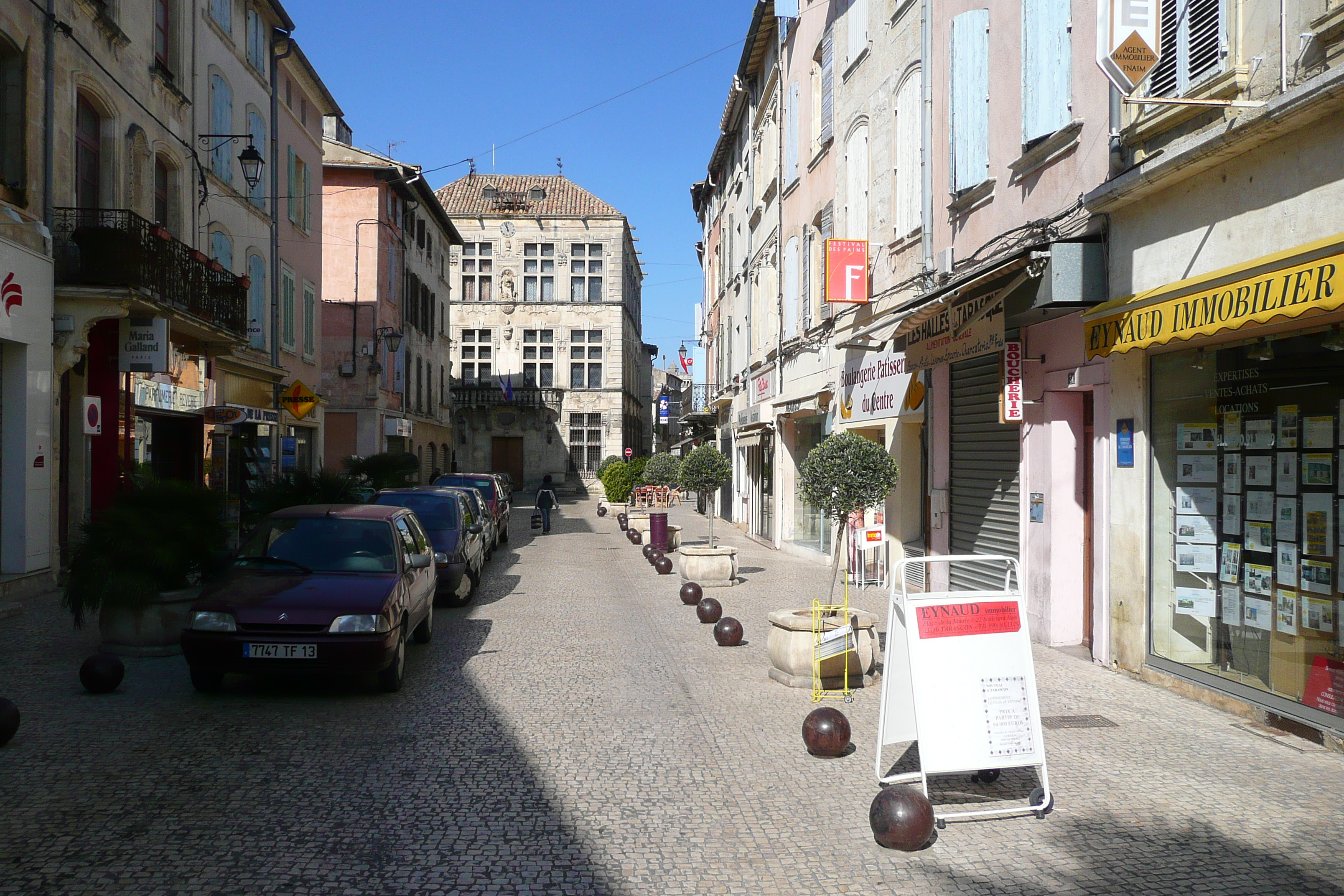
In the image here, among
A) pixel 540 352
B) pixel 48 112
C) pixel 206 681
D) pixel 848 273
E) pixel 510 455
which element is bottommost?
pixel 206 681

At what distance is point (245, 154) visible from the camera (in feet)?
61.2

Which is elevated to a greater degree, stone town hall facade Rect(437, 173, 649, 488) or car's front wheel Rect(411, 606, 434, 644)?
stone town hall facade Rect(437, 173, 649, 488)

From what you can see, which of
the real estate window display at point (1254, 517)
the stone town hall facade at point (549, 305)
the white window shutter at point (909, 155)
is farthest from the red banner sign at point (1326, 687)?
the stone town hall facade at point (549, 305)

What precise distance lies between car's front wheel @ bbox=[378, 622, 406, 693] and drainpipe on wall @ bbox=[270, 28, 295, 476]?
16.7 meters

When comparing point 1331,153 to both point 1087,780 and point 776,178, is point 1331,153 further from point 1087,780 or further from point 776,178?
point 776,178

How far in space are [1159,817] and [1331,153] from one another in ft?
13.6

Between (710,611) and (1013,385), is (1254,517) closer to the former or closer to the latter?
(1013,385)

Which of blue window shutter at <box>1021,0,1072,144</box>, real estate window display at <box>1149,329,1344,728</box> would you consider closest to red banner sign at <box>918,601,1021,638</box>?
real estate window display at <box>1149,329,1344,728</box>

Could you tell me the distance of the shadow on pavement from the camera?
173 inches

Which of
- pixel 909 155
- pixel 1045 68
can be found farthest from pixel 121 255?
pixel 1045 68

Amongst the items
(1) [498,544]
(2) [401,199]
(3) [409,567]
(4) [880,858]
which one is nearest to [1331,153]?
(4) [880,858]

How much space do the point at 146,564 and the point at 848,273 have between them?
10562 mm

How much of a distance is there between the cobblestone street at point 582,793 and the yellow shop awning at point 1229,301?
2780mm

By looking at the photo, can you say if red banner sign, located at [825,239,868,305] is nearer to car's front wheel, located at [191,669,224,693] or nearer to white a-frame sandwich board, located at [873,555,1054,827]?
white a-frame sandwich board, located at [873,555,1054,827]
